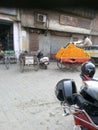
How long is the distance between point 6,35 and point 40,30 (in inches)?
87.5

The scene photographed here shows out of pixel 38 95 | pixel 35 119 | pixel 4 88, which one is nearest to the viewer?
pixel 35 119

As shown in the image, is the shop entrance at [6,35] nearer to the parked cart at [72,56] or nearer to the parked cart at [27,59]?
the parked cart at [27,59]

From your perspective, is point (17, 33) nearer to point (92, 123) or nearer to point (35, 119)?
point (35, 119)

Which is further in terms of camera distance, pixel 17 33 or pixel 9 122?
pixel 17 33

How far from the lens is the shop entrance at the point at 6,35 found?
10.4 m

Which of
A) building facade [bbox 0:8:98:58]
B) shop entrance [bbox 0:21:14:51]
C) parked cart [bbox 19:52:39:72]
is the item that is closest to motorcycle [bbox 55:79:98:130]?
parked cart [bbox 19:52:39:72]

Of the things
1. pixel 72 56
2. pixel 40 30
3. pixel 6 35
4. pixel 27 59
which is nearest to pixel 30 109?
pixel 27 59

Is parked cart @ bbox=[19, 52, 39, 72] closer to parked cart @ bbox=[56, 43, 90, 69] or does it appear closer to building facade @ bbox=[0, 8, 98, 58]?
parked cart @ bbox=[56, 43, 90, 69]

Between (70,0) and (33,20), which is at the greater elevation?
(33,20)

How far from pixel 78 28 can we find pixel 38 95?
989cm

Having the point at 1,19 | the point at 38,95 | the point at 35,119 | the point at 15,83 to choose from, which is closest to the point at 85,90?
the point at 35,119

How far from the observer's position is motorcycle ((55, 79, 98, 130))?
1.50 metres

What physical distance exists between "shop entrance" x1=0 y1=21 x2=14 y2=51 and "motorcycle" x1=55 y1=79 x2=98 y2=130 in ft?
29.6

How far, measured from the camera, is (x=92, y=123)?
4.94ft
